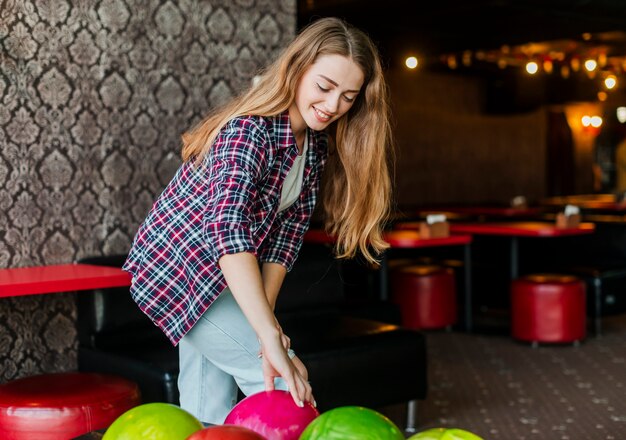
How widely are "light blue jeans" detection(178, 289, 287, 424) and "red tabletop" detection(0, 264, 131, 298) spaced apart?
122 centimetres

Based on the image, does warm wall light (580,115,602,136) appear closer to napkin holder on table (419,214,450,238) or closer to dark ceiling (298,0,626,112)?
dark ceiling (298,0,626,112)

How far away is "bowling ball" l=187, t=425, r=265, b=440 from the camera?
3.51 feet

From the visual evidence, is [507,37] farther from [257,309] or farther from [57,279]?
[257,309]

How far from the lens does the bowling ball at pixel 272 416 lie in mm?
1204

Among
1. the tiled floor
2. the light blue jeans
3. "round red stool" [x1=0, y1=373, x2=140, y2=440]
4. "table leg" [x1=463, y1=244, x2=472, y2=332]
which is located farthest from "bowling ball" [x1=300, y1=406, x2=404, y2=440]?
"table leg" [x1=463, y1=244, x2=472, y2=332]

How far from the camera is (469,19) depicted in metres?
9.24

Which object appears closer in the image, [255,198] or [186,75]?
[255,198]

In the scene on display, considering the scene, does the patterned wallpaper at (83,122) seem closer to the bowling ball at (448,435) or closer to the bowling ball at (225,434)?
the bowling ball at (225,434)

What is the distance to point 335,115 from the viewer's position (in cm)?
191

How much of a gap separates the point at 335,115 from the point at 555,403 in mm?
3191

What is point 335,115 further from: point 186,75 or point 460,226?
point 460,226

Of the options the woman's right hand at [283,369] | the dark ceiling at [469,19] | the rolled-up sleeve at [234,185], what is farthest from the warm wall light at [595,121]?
the woman's right hand at [283,369]

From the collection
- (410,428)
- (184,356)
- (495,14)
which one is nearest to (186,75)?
(410,428)

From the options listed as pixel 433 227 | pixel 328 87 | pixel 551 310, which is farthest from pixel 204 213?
pixel 551 310
